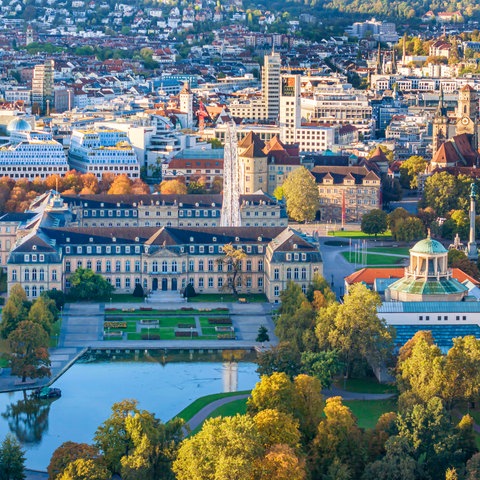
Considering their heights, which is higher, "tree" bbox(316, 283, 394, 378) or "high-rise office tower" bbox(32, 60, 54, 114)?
"high-rise office tower" bbox(32, 60, 54, 114)

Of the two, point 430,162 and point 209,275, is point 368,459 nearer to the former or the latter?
point 209,275

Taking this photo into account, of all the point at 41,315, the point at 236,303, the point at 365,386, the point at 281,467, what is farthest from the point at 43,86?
the point at 281,467

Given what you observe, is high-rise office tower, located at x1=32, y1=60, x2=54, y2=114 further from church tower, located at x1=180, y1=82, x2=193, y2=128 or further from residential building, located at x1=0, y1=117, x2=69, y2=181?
residential building, located at x1=0, y1=117, x2=69, y2=181

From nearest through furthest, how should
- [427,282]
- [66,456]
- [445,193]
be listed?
[66,456], [427,282], [445,193]

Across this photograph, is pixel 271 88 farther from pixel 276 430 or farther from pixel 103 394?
pixel 276 430

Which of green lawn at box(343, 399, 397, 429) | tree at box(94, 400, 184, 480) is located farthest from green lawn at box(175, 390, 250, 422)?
tree at box(94, 400, 184, 480)

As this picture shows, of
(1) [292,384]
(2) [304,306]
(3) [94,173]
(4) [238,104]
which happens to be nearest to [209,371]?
(2) [304,306]
